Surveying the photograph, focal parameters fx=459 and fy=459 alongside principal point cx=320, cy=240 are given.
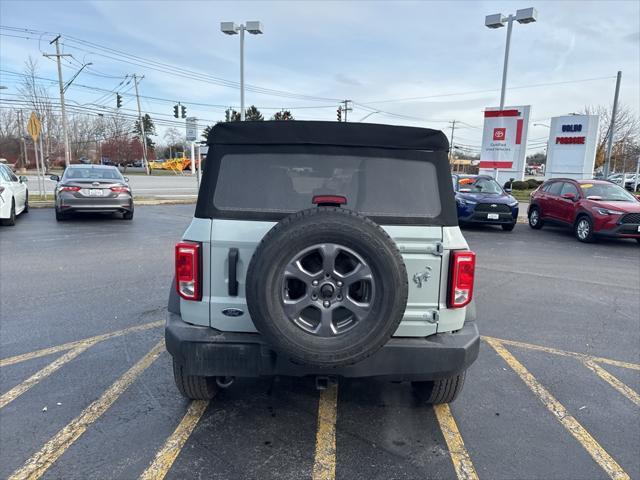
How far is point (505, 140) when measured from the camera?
21719 mm

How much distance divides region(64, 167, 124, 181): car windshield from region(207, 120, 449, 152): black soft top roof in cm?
1123

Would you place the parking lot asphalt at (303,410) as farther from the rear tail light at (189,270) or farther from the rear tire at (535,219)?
the rear tire at (535,219)

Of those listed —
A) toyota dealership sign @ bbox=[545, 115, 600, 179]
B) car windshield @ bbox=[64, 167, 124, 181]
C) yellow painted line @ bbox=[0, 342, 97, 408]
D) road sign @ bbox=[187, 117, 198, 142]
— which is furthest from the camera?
toyota dealership sign @ bbox=[545, 115, 600, 179]

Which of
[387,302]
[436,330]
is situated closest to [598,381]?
[436,330]

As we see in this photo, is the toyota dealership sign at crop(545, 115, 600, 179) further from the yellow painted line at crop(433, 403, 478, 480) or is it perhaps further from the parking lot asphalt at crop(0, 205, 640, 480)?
the yellow painted line at crop(433, 403, 478, 480)

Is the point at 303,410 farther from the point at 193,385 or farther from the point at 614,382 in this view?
the point at 614,382

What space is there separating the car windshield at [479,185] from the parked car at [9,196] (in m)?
12.1

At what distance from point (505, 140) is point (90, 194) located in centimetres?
1802

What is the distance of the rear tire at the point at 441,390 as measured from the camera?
324 cm

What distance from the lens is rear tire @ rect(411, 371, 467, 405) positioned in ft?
10.6

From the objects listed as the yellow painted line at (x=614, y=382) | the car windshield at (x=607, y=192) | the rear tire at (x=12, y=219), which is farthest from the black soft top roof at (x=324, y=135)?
the car windshield at (x=607, y=192)

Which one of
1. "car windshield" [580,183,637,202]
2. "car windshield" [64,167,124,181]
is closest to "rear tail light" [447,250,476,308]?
"car windshield" [580,183,637,202]

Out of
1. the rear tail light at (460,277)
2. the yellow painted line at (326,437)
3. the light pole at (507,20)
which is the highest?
the light pole at (507,20)

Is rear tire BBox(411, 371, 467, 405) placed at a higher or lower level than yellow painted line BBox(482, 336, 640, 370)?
higher
